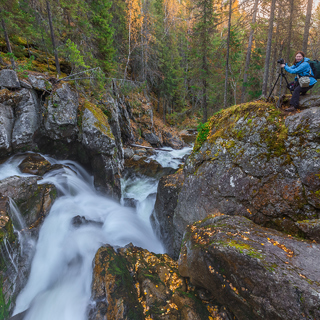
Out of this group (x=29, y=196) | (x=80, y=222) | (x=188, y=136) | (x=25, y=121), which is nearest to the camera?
(x=29, y=196)

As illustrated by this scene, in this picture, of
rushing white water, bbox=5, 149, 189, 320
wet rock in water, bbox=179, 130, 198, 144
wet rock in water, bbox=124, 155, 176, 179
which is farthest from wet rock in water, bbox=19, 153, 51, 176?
wet rock in water, bbox=179, 130, 198, 144

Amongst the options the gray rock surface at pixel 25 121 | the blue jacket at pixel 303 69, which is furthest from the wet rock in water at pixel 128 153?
the blue jacket at pixel 303 69

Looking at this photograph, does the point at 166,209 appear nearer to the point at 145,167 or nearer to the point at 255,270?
the point at 255,270

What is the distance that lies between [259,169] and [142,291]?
178 inches

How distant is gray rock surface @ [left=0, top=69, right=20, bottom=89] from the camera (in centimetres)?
779

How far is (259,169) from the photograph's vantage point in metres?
4.67

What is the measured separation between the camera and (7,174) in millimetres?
7176

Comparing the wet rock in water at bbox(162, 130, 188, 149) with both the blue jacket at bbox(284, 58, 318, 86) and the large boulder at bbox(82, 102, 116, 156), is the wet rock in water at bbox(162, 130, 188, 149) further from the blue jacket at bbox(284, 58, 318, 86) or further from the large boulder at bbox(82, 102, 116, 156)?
the blue jacket at bbox(284, 58, 318, 86)

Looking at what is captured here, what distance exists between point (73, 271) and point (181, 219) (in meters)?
4.18

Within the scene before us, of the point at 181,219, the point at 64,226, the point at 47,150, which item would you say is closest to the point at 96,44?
the point at 47,150

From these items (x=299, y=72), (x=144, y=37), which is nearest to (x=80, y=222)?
(x=299, y=72)

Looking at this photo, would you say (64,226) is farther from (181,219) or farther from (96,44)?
(96,44)

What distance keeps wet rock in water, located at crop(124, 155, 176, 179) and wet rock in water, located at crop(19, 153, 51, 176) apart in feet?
17.2

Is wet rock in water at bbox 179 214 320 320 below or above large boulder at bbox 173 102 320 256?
below
